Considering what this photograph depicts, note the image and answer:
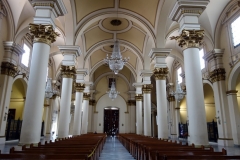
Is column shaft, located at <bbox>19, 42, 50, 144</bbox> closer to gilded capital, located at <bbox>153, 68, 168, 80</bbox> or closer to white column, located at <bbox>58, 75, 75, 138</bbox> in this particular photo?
white column, located at <bbox>58, 75, 75, 138</bbox>

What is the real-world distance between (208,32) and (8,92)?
11886 mm

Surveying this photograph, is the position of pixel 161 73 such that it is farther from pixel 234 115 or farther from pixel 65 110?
pixel 65 110

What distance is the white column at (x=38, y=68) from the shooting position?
15.4 ft

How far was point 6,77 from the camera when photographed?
405 inches

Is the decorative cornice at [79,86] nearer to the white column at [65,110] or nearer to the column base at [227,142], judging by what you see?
the white column at [65,110]

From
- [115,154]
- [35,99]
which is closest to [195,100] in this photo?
[35,99]

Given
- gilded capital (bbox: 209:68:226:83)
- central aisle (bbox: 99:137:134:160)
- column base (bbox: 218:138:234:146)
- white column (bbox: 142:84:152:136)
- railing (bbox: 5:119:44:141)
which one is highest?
gilded capital (bbox: 209:68:226:83)

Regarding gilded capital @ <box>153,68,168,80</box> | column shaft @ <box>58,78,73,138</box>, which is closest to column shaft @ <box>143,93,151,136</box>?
gilded capital @ <box>153,68,168,80</box>

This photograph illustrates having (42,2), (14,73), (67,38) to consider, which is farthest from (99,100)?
(42,2)

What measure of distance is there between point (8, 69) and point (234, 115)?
12.2 metres

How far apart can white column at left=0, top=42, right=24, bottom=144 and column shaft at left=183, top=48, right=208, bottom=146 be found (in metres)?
9.37

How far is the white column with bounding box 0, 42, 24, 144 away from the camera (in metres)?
9.99

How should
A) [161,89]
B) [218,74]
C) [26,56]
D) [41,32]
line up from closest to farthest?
[41,32] < [161,89] < [218,74] < [26,56]

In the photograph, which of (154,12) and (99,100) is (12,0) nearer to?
(154,12)
